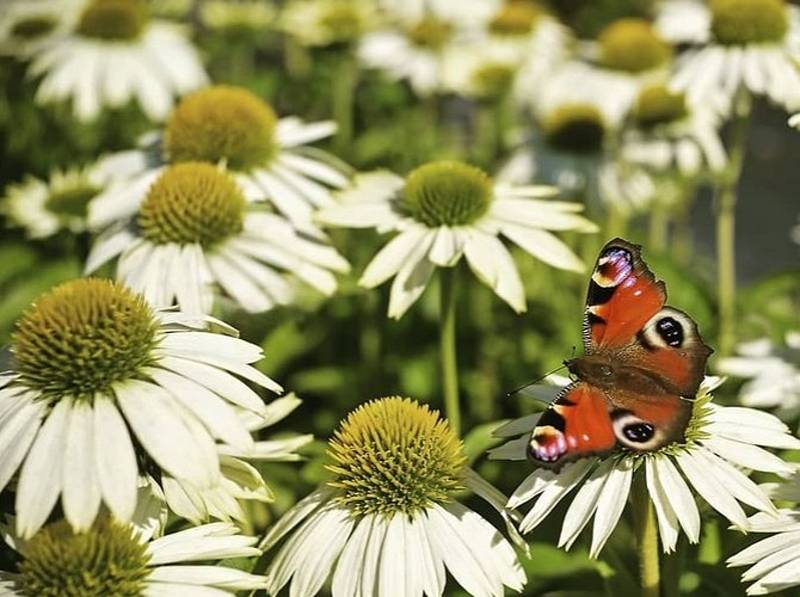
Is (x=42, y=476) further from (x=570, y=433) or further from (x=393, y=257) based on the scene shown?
(x=393, y=257)

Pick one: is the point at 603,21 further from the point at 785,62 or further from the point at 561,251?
the point at 561,251

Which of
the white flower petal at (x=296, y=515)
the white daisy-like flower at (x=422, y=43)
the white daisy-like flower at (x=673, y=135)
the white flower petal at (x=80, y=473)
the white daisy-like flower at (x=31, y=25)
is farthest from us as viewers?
the white daisy-like flower at (x=422, y=43)

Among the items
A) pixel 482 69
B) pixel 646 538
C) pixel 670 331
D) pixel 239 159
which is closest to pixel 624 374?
pixel 670 331

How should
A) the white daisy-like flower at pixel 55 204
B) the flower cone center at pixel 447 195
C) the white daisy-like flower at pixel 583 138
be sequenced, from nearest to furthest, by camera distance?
the flower cone center at pixel 447 195, the white daisy-like flower at pixel 55 204, the white daisy-like flower at pixel 583 138

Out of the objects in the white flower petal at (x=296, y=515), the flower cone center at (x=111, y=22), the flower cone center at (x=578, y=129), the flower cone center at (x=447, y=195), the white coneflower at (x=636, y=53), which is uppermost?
the white coneflower at (x=636, y=53)

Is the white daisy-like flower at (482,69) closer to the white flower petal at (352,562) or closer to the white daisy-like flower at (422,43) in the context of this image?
the white daisy-like flower at (422,43)

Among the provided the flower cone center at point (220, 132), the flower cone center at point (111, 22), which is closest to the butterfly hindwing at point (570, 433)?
the flower cone center at point (220, 132)
